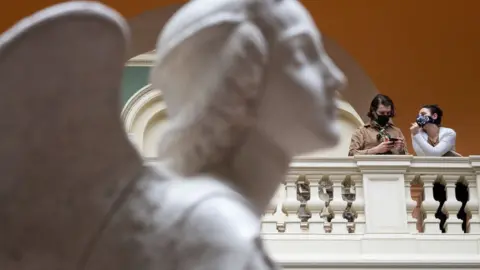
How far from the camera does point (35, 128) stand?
1289 millimetres

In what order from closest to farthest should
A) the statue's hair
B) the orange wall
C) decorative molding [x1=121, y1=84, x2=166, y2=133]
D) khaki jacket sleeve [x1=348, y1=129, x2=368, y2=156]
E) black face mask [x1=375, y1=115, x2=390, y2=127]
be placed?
the statue's hair → black face mask [x1=375, y1=115, x2=390, y2=127] → khaki jacket sleeve [x1=348, y1=129, x2=368, y2=156] → the orange wall → decorative molding [x1=121, y1=84, x2=166, y2=133]

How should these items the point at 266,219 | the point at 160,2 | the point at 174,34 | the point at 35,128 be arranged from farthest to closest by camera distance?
the point at 160,2
the point at 266,219
the point at 174,34
the point at 35,128

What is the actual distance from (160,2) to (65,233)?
8194 mm

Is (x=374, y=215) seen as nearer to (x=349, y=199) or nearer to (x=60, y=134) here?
(x=349, y=199)

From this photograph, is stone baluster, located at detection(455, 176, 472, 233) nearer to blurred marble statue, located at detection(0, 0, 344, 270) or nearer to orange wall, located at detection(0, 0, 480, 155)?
orange wall, located at detection(0, 0, 480, 155)

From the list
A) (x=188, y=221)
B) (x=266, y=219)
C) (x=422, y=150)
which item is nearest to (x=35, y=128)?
(x=188, y=221)

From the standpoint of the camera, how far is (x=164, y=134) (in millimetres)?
1456

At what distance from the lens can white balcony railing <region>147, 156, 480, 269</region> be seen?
20.5ft

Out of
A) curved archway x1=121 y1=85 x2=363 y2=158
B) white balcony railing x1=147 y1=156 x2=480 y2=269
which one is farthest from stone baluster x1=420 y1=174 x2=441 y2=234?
curved archway x1=121 y1=85 x2=363 y2=158

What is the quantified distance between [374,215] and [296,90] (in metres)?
4.99

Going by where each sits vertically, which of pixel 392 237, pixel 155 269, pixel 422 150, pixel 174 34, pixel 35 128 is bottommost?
pixel 155 269

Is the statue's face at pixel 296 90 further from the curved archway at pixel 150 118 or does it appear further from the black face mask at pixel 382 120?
the curved archway at pixel 150 118

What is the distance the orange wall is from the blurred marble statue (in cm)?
805

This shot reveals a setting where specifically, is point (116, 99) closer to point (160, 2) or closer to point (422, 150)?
point (422, 150)
